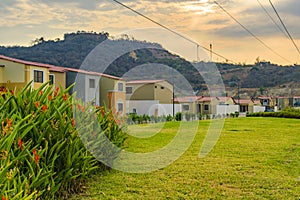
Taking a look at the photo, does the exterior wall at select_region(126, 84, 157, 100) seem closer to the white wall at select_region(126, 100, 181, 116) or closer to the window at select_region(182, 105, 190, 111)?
the white wall at select_region(126, 100, 181, 116)

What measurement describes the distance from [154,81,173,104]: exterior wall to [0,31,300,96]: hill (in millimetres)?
3110

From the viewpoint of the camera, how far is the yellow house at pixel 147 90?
31.1 m

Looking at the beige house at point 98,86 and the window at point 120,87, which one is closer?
the beige house at point 98,86

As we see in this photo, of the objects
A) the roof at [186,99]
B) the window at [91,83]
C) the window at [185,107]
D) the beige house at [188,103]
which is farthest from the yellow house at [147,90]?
the window at [91,83]

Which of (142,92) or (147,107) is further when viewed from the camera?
(142,92)

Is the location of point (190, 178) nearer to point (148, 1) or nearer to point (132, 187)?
point (132, 187)

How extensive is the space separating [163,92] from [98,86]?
318 inches

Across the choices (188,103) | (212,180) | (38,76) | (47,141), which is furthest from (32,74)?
(47,141)

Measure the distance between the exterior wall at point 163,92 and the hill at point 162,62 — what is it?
3.11m

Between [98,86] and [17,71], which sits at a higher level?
[17,71]

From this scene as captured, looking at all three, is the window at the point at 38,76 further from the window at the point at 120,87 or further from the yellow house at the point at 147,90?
the yellow house at the point at 147,90

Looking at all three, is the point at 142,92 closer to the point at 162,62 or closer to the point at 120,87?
the point at 120,87

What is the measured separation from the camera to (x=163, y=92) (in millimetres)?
32781

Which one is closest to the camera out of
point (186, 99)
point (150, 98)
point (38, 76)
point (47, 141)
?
point (47, 141)
